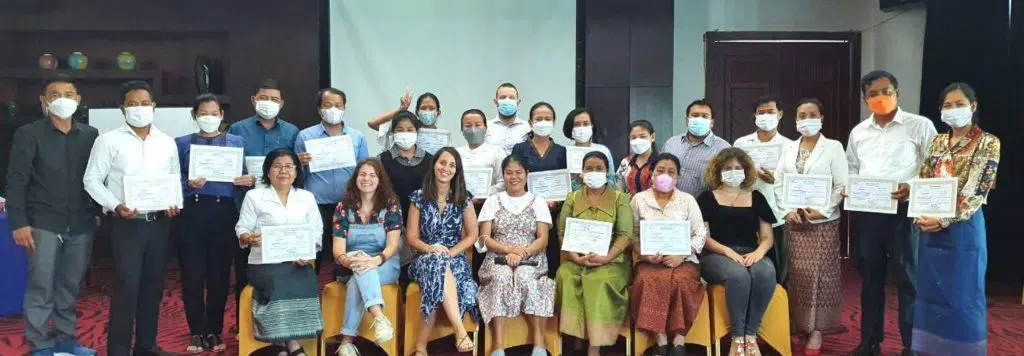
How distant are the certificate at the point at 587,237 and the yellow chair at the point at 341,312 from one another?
38.1 inches

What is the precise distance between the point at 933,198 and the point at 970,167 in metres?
0.23

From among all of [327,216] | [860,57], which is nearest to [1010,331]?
[860,57]

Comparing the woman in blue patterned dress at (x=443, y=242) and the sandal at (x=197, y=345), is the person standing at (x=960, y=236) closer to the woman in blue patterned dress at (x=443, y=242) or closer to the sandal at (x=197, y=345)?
the woman in blue patterned dress at (x=443, y=242)

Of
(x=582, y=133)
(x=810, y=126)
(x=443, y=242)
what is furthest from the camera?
(x=582, y=133)

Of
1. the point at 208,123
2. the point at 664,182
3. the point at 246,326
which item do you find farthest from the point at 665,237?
the point at 208,123

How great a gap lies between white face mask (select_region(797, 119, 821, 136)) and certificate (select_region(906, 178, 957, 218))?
30.4 inches

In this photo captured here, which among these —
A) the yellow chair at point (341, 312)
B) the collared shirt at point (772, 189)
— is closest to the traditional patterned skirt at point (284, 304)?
the yellow chair at point (341, 312)

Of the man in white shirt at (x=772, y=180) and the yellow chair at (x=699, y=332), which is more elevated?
the man in white shirt at (x=772, y=180)

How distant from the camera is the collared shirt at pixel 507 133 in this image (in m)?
5.19

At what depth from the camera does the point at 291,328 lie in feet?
13.1

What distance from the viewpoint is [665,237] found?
4.12 meters

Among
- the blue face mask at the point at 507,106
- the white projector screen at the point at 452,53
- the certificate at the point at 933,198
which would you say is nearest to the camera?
the certificate at the point at 933,198

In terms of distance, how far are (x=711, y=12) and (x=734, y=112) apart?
39.9 inches

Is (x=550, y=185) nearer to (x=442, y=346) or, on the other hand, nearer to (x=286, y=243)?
(x=442, y=346)
